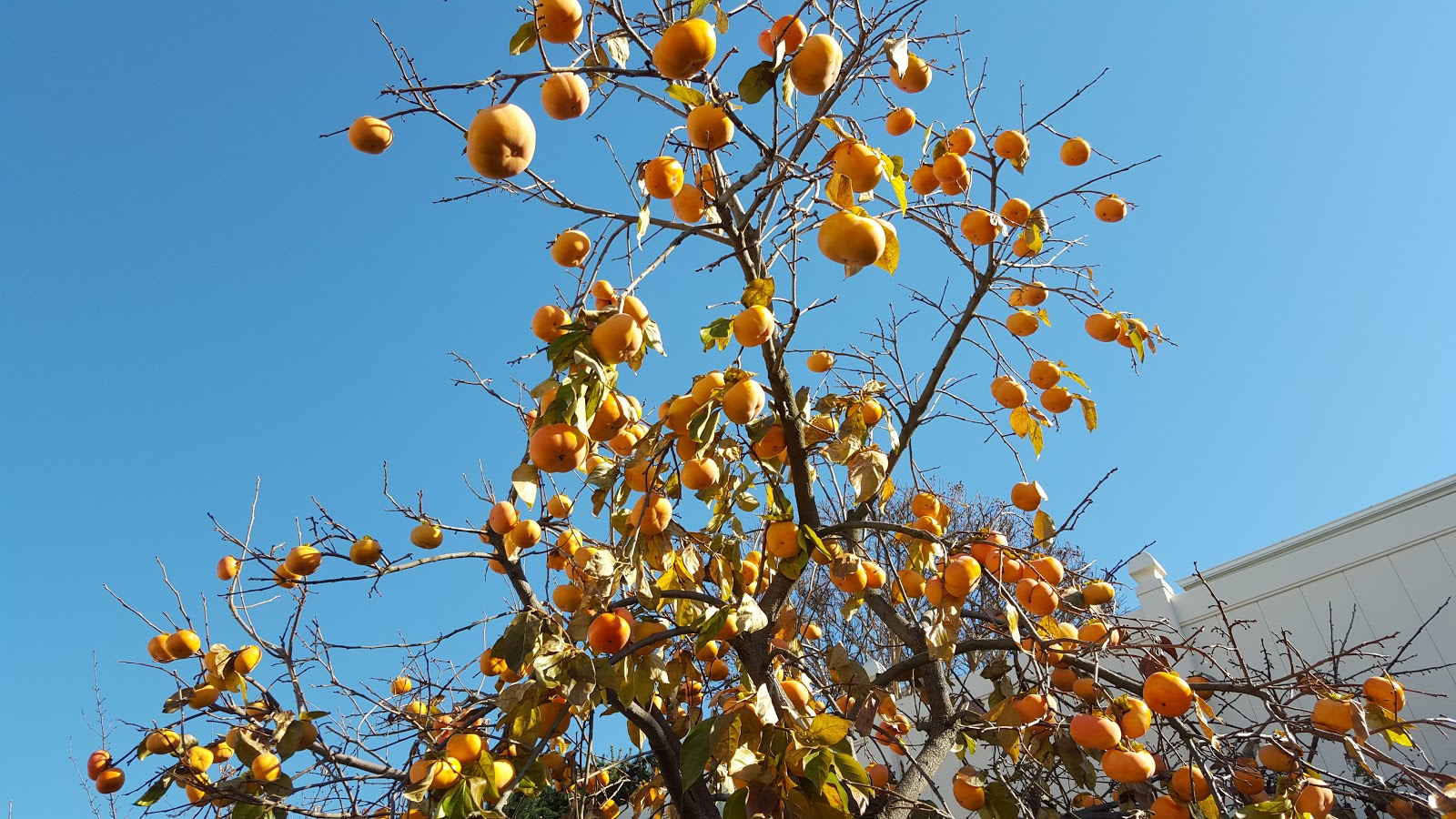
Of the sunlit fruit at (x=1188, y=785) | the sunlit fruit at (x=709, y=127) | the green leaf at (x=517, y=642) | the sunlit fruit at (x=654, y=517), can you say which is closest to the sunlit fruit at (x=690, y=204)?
the sunlit fruit at (x=709, y=127)

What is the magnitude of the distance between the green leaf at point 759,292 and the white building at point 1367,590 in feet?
9.13

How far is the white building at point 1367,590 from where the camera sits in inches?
136

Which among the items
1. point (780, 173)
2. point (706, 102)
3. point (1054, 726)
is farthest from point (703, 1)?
point (1054, 726)

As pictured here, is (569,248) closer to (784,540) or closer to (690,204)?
(690,204)

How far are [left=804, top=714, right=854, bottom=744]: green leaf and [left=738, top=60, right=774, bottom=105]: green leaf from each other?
105 centimetres

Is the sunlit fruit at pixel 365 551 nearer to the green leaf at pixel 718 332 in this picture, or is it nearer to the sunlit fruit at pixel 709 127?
the green leaf at pixel 718 332

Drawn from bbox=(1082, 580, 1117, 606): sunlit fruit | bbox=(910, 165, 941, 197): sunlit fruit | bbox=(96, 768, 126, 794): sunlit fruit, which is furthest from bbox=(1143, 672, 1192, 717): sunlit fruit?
bbox=(96, 768, 126, 794): sunlit fruit

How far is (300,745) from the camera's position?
2096 mm

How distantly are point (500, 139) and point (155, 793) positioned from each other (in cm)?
202

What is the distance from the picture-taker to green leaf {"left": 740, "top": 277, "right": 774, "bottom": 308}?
1601 mm

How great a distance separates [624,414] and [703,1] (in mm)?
755

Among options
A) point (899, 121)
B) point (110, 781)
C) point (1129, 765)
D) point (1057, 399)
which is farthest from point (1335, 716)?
point (110, 781)

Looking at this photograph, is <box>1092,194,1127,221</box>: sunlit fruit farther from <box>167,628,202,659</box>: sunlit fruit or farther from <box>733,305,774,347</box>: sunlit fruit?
<box>167,628,202,659</box>: sunlit fruit

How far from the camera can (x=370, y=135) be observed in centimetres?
158
